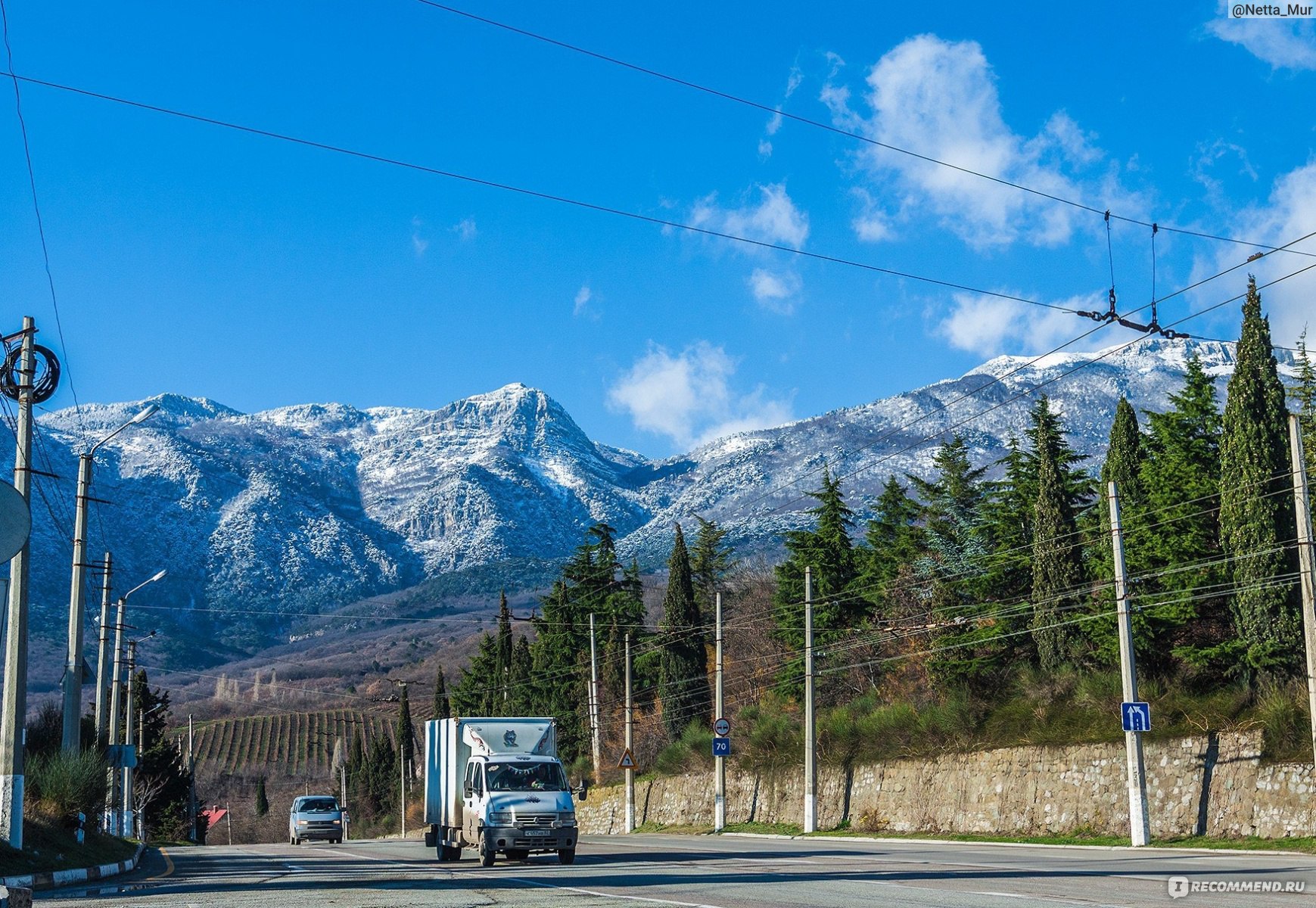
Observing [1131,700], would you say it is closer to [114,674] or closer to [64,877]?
[64,877]

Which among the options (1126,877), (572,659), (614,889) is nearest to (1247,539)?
(1126,877)

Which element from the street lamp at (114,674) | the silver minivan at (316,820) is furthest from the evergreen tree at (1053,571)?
the silver minivan at (316,820)

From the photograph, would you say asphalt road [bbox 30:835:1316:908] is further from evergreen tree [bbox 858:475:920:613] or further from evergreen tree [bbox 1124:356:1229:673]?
evergreen tree [bbox 858:475:920:613]

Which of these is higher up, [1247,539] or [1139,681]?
[1247,539]

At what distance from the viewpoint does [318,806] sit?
202ft

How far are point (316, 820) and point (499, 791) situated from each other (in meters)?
36.6

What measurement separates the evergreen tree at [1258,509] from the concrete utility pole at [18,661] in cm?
2910

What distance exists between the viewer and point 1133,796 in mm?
32781

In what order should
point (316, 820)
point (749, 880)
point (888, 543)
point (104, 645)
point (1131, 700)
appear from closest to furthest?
point (749, 880), point (1131, 700), point (104, 645), point (316, 820), point (888, 543)

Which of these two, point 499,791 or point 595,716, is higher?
point 595,716

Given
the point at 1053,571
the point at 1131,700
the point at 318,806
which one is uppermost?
the point at 1053,571

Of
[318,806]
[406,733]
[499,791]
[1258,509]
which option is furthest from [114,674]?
[406,733]

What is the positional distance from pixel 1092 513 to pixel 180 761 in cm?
7890

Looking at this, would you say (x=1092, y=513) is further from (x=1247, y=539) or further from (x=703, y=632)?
(x=703, y=632)
